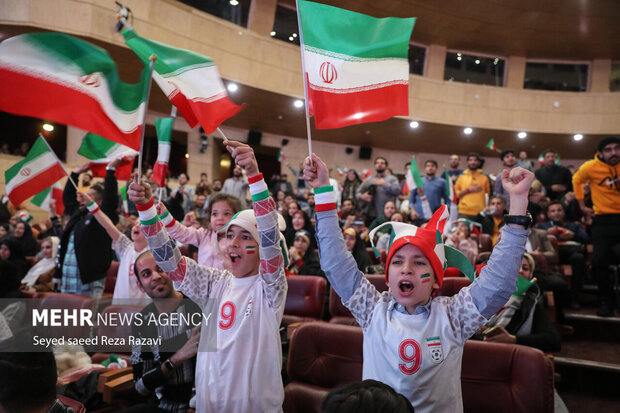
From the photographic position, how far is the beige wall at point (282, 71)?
7.61 m

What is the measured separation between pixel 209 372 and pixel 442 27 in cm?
1210

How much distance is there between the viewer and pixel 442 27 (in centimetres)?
1160

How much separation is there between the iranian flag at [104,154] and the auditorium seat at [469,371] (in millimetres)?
1911

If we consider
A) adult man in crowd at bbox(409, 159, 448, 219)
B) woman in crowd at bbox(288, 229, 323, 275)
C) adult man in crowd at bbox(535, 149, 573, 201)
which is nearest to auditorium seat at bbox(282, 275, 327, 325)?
woman in crowd at bbox(288, 229, 323, 275)

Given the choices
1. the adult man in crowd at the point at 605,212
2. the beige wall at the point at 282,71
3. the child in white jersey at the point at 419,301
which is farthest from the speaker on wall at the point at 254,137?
the child in white jersey at the point at 419,301

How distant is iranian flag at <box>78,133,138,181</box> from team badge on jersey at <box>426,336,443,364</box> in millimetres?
2461

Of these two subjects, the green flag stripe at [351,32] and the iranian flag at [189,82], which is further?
the iranian flag at [189,82]

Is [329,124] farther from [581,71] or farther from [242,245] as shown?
[581,71]

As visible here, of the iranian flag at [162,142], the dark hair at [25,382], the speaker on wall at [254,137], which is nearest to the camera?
the dark hair at [25,382]

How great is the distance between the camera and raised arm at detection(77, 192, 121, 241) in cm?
339

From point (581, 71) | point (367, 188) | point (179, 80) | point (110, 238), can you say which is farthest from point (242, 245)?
point (581, 71)

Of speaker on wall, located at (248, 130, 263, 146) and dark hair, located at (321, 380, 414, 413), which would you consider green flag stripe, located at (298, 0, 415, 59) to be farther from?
speaker on wall, located at (248, 130, 263, 146)

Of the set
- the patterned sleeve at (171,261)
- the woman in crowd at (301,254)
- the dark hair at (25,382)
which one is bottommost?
the dark hair at (25,382)

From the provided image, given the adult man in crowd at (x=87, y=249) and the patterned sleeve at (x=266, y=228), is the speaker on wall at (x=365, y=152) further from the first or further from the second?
the patterned sleeve at (x=266, y=228)
